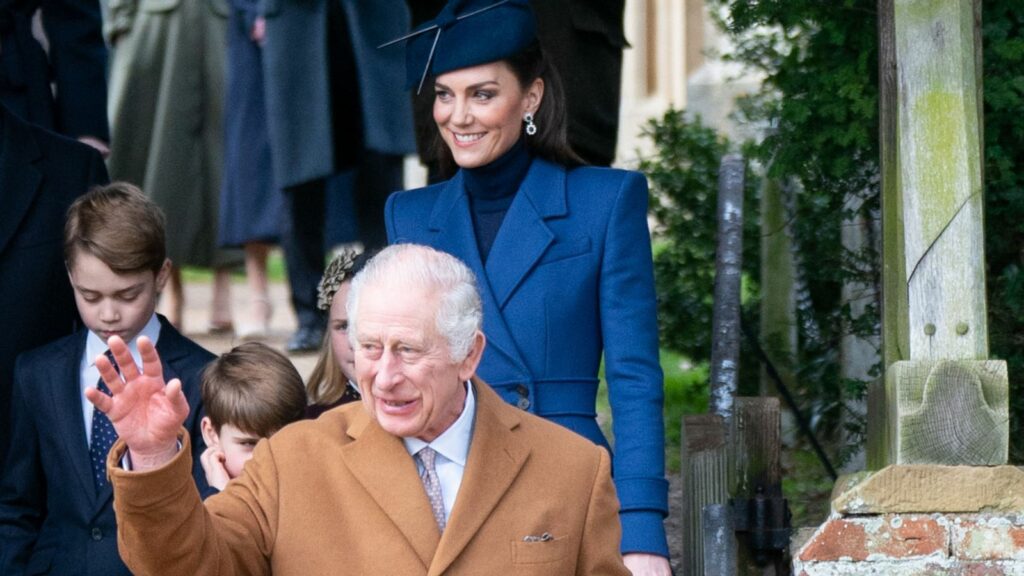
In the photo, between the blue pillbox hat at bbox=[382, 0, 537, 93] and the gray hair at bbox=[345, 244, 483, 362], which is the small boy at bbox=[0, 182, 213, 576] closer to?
the blue pillbox hat at bbox=[382, 0, 537, 93]

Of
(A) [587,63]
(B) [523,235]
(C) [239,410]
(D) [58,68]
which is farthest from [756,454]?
(D) [58,68]

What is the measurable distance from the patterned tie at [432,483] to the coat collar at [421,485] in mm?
41

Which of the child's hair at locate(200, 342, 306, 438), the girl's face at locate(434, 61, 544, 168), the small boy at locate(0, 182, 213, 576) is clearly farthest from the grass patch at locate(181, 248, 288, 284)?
the girl's face at locate(434, 61, 544, 168)

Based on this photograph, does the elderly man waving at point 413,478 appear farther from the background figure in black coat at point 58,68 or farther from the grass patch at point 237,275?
the grass patch at point 237,275

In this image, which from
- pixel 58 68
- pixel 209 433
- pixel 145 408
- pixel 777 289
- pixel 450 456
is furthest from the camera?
pixel 777 289

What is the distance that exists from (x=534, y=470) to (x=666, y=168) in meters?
3.92

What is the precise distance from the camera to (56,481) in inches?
202

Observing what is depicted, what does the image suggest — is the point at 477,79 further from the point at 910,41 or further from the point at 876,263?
the point at 876,263

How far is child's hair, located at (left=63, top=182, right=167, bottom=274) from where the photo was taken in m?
5.21

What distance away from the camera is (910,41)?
556 centimetres

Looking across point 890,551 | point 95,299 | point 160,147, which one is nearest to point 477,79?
point 95,299

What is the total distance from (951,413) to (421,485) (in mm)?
1894

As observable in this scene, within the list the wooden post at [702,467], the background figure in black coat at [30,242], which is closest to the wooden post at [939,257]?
the wooden post at [702,467]

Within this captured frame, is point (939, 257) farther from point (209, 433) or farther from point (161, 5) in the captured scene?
point (161, 5)
